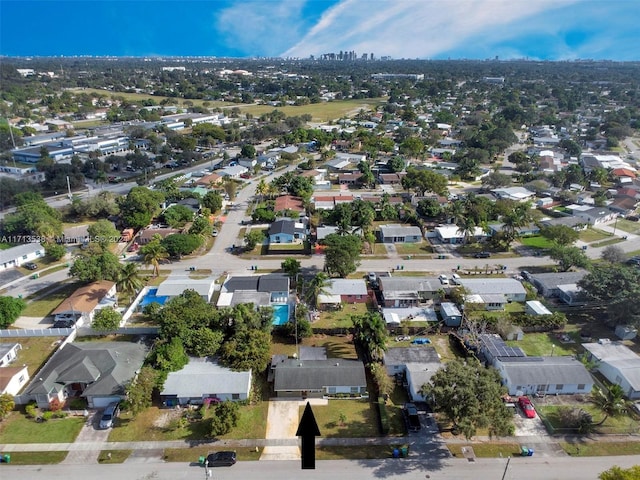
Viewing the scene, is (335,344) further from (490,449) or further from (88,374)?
(88,374)

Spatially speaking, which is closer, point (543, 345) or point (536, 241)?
point (543, 345)

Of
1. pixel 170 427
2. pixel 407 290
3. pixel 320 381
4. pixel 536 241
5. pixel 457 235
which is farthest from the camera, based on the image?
pixel 536 241

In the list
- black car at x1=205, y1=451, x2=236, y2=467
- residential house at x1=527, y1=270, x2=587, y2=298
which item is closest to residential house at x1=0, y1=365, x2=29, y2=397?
black car at x1=205, y1=451, x2=236, y2=467

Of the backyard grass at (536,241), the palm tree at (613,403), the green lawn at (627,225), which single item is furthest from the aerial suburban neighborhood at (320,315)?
the backyard grass at (536,241)

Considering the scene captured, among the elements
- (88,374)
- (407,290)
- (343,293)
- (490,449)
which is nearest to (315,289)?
(343,293)

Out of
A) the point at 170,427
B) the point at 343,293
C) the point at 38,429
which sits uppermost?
the point at 343,293

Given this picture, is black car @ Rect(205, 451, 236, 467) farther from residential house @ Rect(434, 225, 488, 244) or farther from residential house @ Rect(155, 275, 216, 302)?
residential house @ Rect(434, 225, 488, 244)
